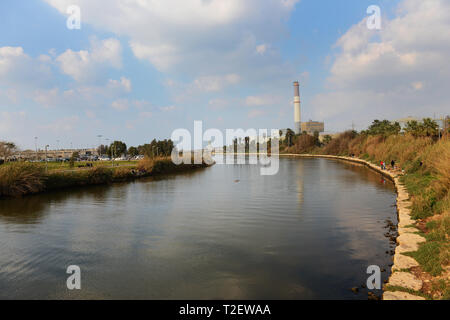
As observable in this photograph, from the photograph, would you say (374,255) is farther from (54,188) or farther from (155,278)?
(54,188)

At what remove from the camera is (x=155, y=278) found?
9.13m

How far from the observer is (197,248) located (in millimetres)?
11891

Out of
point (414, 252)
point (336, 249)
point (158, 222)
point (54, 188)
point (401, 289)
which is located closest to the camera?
point (401, 289)

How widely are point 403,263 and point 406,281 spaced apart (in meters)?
1.25

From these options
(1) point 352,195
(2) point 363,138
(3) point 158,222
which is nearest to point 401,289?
(3) point 158,222

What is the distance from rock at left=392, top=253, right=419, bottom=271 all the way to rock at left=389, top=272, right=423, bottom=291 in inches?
19.4

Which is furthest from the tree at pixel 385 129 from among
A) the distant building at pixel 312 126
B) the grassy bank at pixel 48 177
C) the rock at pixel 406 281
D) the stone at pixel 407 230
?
the distant building at pixel 312 126

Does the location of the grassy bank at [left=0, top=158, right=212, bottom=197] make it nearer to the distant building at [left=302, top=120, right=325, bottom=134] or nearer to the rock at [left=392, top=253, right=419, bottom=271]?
the rock at [left=392, top=253, right=419, bottom=271]

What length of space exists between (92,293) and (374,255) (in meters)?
9.74

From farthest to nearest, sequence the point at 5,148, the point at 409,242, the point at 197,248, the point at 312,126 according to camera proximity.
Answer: the point at 312,126 → the point at 5,148 → the point at 197,248 → the point at 409,242

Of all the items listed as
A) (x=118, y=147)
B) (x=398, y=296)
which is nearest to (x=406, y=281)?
(x=398, y=296)

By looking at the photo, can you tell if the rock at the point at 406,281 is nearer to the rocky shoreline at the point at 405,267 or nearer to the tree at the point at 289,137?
the rocky shoreline at the point at 405,267

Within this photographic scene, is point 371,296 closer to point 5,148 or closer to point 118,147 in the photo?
point 5,148

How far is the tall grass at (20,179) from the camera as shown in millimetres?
26359
